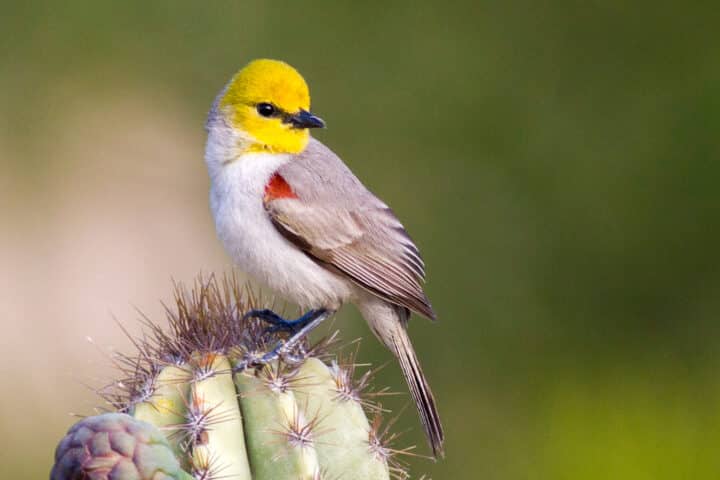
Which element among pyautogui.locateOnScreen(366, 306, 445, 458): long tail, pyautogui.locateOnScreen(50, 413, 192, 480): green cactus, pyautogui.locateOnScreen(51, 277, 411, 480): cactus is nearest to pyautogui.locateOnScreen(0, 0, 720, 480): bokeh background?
pyautogui.locateOnScreen(366, 306, 445, 458): long tail

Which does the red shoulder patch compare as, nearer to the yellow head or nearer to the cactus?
the yellow head

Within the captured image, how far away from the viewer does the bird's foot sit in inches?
118

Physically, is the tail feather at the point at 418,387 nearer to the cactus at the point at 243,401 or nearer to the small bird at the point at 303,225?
the small bird at the point at 303,225

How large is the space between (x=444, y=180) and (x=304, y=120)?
3152 mm

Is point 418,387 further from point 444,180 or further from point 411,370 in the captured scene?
point 444,180

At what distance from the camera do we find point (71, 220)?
7.60 metres

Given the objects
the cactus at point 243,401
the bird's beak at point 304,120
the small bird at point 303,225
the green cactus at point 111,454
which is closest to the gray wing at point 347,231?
the small bird at point 303,225

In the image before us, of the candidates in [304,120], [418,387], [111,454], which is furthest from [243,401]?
[304,120]

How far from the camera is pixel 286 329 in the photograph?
3.53 meters

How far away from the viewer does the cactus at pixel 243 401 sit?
279cm

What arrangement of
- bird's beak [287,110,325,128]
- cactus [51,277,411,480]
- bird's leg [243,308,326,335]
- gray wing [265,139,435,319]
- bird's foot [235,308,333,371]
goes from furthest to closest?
1. bird's beak [287,110,325,128]
2. gray wing [265,139,435,319]
3. bird's leg [243,308,326,335]
4. bird's foot [235,308,333,371]
5. cactus [51,277,411,480]

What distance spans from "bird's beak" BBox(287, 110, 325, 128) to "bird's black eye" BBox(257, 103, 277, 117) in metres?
0.07

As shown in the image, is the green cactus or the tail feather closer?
the green cactus

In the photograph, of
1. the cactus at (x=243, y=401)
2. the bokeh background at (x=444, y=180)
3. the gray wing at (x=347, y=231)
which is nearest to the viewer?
the cactus at (x=243, y=401)
